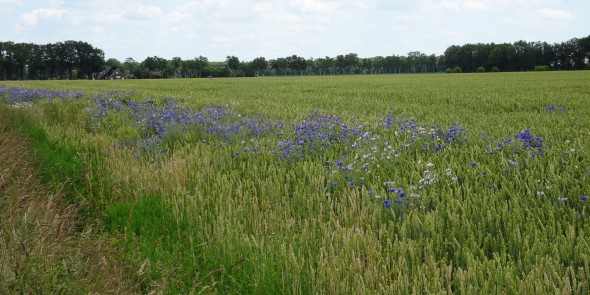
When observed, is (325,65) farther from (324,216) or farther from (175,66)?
(324,216)

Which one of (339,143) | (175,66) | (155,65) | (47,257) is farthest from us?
(175,66)

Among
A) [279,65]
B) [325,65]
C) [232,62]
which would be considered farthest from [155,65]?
[325,65]

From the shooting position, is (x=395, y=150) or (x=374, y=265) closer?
(x=374, y=265)

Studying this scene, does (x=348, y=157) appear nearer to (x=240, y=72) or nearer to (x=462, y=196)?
(x=462, y=196)

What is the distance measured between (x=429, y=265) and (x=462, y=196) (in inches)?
58.6

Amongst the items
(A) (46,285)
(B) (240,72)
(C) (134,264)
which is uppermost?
(B) (240,72)

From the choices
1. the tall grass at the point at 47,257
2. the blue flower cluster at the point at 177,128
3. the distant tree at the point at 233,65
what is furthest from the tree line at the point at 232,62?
the tall grass at the point at 47,257

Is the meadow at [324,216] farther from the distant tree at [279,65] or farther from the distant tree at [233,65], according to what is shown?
the distant tree at [279,65]

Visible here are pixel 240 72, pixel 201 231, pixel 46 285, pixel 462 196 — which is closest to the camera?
pixel 46 285

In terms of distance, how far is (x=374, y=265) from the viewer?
2.75 meters

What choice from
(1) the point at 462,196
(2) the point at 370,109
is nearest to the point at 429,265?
(1) the point at 462,196

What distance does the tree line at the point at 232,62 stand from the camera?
10494 cm

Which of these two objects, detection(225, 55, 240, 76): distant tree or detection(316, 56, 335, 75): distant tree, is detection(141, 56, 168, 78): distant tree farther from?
detection(316, 56, 335, 75): distant tree

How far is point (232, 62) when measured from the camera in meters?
131
